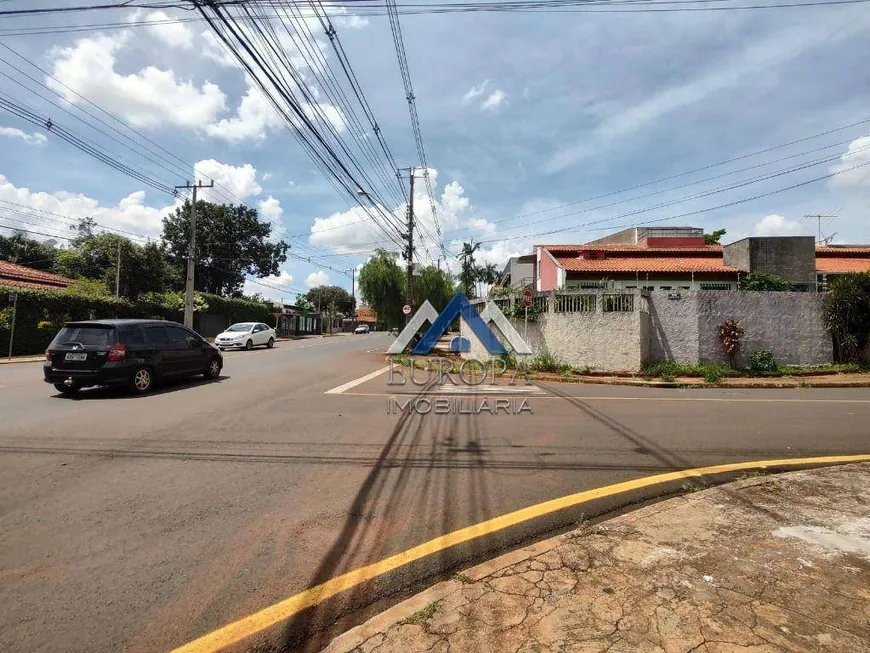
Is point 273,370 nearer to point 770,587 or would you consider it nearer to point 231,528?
point 231,528

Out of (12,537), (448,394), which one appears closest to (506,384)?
(448,394)

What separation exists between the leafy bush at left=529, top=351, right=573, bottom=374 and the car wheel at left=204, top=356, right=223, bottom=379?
361 inches

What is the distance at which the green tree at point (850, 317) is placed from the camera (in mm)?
14062

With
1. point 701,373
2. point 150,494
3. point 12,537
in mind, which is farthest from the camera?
point 701,373

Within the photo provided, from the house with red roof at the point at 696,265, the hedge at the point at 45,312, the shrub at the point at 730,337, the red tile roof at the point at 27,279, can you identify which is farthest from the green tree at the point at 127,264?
the shrub at the point at 730,337

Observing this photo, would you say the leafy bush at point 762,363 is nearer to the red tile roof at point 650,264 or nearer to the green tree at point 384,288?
the red tile roof at point 650,264

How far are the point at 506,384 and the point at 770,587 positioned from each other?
9.68 m

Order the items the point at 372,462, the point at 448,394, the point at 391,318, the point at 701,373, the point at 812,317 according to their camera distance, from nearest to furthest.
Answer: the point at 372,462
the point at 448,394
the point at 701,373
the point at 812,317
the point at 391,318

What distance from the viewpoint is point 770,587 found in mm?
2551

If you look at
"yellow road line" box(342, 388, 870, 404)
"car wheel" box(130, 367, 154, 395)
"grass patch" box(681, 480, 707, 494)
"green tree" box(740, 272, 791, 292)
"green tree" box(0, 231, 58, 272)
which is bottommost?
"grass patch" box(681, 480, 707, 494)

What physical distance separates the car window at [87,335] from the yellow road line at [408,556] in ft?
28.2

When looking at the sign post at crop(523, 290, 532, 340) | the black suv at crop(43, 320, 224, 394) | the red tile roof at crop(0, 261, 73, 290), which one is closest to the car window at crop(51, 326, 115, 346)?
the black suv at crop(43, 320, 224, 394)

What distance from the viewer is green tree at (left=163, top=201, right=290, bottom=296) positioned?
156 ft

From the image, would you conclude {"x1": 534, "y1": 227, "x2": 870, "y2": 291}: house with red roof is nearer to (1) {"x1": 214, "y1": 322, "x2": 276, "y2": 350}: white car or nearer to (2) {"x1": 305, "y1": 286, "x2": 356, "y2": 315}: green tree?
(1) {"x1": 214, "y1": 322, "x2": 276, "y2": 350}: white car
